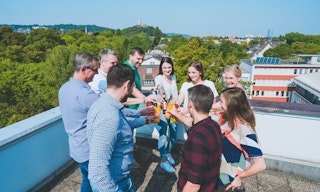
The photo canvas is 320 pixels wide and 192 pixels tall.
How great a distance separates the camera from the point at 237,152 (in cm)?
196

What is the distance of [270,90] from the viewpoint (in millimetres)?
40188

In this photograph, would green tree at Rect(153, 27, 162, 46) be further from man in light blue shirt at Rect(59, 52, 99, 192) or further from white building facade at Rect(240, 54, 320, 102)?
man in light blue shirt at Rect(59, 52, 99, 192)

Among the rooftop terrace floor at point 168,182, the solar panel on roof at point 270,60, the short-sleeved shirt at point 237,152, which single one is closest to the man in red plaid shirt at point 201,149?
the short-sleeved shirt at point 237,152

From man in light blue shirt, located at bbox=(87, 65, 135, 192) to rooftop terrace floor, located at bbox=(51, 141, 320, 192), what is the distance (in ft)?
4.49

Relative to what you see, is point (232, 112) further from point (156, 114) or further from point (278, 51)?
point (278, 51)

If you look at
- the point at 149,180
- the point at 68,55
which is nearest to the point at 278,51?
the point at 68,55

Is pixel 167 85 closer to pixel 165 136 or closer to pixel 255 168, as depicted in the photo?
pixel 165 136

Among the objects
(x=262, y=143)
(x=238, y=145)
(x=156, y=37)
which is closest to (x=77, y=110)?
(x=238, y=145)

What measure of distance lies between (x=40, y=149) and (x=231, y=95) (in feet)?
8.57

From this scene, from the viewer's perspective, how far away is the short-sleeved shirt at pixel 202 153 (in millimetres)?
1574

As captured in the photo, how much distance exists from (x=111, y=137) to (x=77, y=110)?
2.86 feet

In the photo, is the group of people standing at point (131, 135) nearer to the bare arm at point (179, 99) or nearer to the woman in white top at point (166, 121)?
the bare arm at point (179, 99)

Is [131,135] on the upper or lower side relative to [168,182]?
upper

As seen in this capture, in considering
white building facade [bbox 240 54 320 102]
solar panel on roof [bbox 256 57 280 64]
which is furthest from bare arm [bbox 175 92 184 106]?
solar panel on roof [bbox 256 57 280 64]
